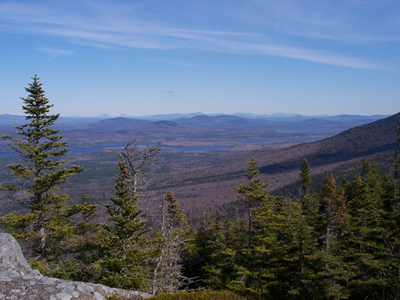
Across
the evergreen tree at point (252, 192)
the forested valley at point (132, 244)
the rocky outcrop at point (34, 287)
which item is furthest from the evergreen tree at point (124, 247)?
the evergreen tree at point (252, 192)

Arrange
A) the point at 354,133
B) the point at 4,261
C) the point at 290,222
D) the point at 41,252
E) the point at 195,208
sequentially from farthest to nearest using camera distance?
the point at 354,133, the point at 195,208, the point at 290,222, the point at 41,252, the point at 4,261

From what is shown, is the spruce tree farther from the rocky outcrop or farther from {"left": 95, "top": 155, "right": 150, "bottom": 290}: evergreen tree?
the rocky outcrop

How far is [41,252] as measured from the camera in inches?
617

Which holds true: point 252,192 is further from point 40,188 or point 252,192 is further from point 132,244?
point 40,188

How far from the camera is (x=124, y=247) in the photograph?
15.0 m

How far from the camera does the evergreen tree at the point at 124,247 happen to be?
13.7 metres

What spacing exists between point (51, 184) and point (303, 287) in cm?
1875

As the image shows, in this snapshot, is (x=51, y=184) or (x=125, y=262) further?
(x=51, y=184)

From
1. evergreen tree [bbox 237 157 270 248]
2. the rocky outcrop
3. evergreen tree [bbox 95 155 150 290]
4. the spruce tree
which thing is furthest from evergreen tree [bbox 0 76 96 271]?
evergreen tree [bbox 237 157 270 248]

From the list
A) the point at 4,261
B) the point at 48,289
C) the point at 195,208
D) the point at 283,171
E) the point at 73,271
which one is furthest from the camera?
the point at 283,171

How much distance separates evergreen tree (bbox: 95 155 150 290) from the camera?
13680 millimetres

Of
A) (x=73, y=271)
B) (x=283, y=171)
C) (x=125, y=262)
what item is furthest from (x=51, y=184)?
(x=283, y=171)

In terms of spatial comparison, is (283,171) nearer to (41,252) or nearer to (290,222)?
(290,222)

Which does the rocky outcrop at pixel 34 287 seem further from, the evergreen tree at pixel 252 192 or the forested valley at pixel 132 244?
the evergreen tree at pixel 252 192
